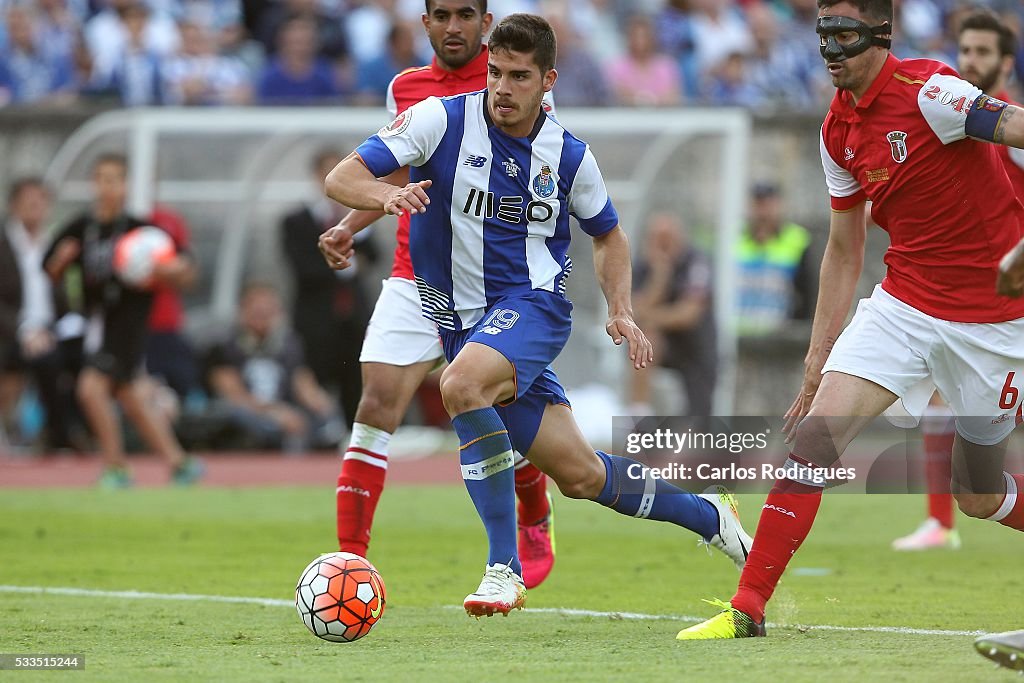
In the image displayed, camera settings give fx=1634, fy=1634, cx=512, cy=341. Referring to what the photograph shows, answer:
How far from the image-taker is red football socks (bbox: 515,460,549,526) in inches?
329

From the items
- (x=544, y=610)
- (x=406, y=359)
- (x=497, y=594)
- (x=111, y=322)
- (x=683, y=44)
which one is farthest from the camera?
(x=683, y=44)

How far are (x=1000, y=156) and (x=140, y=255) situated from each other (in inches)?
333

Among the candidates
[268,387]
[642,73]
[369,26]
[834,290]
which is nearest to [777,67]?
[642,73]

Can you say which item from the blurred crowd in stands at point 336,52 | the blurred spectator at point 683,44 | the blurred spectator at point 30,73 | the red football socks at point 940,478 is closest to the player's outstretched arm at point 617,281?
the red football socks at point 940,478

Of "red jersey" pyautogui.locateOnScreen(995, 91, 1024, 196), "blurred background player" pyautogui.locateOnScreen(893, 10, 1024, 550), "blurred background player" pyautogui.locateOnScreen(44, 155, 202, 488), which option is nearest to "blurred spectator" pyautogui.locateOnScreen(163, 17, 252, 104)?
"blurred background player" pyautogui.locateOnScreen(44, 155, 202, 488)

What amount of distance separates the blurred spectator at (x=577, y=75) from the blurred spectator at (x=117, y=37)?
15.6 ft

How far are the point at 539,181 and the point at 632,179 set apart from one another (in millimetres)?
11165

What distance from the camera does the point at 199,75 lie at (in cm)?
1944

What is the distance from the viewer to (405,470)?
1611 centimetres

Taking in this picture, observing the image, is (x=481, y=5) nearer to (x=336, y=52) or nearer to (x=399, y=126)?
(x=399, y=126)

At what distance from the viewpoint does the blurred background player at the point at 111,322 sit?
45.8 ft

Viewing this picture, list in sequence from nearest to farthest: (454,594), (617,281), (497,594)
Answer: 1. (497,594)
2. (617,281)
3. (454,594)

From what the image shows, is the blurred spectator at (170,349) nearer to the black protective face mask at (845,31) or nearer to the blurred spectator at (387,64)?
the blurred spectator at (387,64)

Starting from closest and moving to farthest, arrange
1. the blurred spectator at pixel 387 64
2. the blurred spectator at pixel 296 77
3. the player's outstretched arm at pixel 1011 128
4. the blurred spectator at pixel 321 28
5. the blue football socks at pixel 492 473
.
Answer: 1. the player's outstretched arm at pixel 1011 128
2. the blue football socks at pixel 492 473
3. the blurred spectator at pixel 387 64
4. the blurred spectator at pixel 296 77
5. the blurred spectator at pixel 321 28
